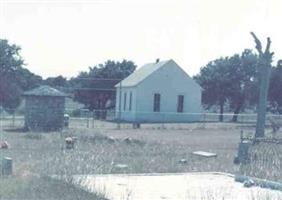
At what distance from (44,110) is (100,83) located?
36567 millimetres

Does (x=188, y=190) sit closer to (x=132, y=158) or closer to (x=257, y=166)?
(x=257, y=166)

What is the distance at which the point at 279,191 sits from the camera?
13.1 m

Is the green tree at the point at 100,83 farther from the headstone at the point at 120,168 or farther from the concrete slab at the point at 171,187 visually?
the concrete slab at the point at 171,187

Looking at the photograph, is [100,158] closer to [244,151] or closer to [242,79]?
[244,151]

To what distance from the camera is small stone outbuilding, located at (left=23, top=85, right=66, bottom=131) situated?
36.9 meters

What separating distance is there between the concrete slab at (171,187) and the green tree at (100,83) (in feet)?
184

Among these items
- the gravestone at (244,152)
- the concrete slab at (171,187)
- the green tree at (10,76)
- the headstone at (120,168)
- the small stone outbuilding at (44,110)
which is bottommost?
the concrete slab at (171,187)

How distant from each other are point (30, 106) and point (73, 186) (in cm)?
2588

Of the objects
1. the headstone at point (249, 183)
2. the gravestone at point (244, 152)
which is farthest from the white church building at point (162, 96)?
the headstone at point (249, 183)

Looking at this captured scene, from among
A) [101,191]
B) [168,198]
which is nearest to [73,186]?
[101,191]

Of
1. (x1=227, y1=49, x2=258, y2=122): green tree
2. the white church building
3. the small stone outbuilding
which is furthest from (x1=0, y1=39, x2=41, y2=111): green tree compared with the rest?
the small stone outbuilding

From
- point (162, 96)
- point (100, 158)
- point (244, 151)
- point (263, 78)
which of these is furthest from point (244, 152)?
point (162, 96)

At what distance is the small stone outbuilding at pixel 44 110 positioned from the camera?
36.9 metres

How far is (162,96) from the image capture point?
57.0m
